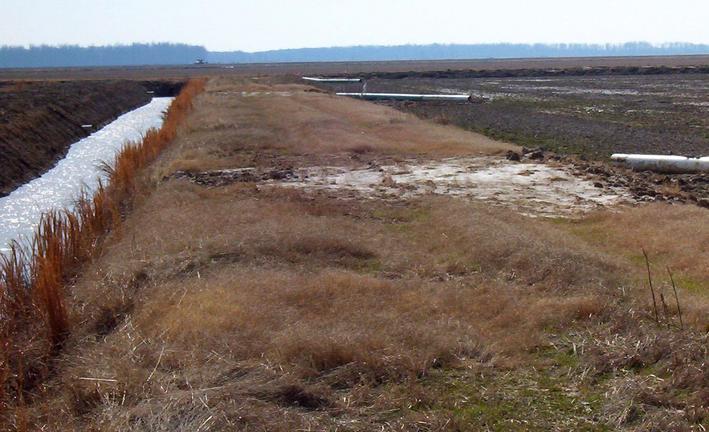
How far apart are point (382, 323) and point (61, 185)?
52.8ft

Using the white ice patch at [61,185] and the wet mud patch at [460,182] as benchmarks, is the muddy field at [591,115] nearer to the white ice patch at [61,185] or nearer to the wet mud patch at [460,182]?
the wet mud patch at [460,182]

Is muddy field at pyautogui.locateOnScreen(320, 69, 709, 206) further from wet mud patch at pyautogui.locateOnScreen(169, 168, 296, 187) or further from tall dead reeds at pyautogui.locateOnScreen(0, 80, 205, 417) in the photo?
tall dead reeds at pyautogui.locateOnScreen(0, 80, 205, 417)

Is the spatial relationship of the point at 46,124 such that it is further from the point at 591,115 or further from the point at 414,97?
the point at 591,115

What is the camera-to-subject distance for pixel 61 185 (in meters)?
21.0

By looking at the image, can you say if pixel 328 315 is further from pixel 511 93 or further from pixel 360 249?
pixel 511 93

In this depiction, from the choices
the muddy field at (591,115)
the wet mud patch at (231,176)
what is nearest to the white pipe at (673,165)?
the muddy field at (591,115)

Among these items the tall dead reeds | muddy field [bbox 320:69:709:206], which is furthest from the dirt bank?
muddy field [bbox 320:69:709:206]

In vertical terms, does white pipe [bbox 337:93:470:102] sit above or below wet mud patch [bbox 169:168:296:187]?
above

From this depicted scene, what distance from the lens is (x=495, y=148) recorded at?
63.9 ft

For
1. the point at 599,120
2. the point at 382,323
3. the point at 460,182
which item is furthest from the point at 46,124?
the point at 382,323

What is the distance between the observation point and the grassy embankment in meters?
5.92

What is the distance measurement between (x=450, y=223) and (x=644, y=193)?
4.49 metres

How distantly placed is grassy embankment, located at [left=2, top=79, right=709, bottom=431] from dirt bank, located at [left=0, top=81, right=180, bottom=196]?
11.2 meters

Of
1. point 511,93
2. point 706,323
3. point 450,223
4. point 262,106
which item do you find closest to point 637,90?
point 511,93
